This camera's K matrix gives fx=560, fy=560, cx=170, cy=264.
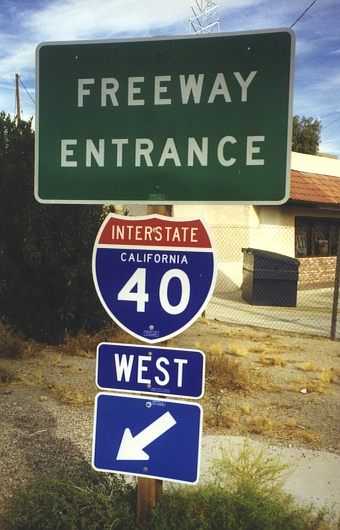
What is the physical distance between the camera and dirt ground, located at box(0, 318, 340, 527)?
452 centimetres

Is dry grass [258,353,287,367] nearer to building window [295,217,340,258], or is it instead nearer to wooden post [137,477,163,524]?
wooden post [137,477,163,524]

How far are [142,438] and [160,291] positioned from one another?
0.69 metres

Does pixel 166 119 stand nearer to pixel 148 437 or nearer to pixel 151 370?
pixel 151 370

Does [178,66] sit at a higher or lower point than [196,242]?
higher

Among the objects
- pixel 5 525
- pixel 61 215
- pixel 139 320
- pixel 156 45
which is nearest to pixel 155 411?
pixel 139 320

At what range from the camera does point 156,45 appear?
246 centimetres

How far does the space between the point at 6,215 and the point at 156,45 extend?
6.40 meters

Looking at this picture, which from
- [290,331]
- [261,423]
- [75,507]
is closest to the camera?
[75,507]

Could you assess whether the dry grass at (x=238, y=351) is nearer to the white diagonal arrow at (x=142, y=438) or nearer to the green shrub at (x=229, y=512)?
the green shrub at (x=229, y=512)

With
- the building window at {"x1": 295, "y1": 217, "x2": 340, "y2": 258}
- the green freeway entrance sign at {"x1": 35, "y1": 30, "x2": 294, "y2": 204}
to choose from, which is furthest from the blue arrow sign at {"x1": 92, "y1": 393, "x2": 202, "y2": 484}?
the building window at {"x1": 295, "y1": 217, "x2": 340, "y2": 258}

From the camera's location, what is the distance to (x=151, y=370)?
101 inches

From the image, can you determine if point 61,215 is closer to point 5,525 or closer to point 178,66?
point 5,525

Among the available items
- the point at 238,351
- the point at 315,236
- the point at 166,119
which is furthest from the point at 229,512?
the point at 315,236

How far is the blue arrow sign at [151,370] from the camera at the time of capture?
252cm
